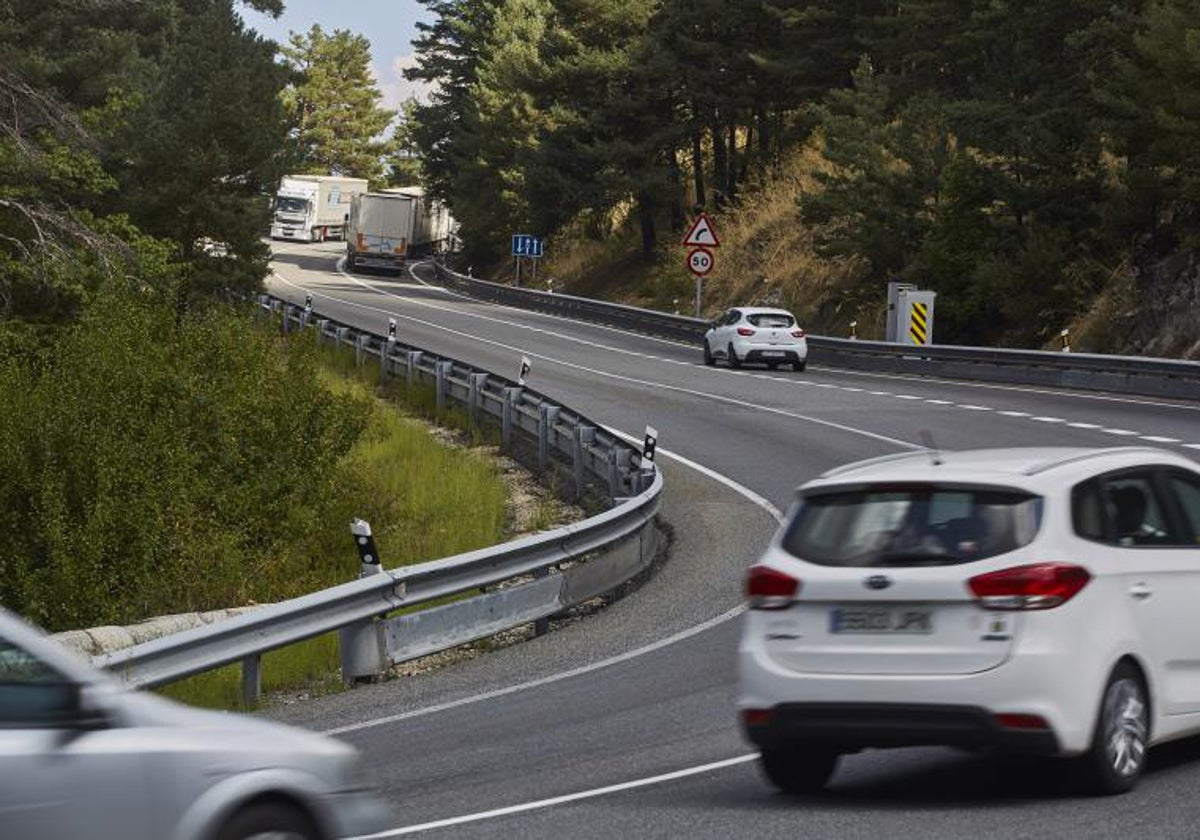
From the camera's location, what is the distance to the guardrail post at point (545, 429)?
88.0 feet

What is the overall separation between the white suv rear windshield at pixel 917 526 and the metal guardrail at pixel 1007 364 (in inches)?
1048

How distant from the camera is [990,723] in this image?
8.97 metres

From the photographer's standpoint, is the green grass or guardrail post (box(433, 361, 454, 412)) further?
guardrail post (box(433, 361, 454, 412))

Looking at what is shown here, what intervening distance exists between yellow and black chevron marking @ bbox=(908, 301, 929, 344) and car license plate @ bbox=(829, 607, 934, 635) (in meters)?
37.4

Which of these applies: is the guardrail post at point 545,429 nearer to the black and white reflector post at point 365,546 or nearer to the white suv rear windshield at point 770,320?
the black and white reflector post at point 365,546

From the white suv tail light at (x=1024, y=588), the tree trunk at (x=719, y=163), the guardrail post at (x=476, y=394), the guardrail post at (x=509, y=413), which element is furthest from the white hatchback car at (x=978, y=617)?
the tree trunk at (x=719, y=163)

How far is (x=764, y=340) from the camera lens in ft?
148

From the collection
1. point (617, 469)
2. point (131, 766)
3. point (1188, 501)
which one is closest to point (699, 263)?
point (617, 469)

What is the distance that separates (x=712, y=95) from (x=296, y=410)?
46854 millimetres

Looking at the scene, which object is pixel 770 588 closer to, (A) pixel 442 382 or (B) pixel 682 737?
(B) pixel 682 737

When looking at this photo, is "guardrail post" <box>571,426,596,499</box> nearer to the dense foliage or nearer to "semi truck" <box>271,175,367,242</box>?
the dense foliage

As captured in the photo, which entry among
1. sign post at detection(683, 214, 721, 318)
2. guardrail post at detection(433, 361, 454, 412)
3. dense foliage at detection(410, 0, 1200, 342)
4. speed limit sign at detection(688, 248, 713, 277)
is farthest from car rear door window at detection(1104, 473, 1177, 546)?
speed limit sign at detection(688, 248, 713, 277)

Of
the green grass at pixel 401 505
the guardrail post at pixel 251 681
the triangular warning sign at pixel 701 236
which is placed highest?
the triangular warning sign at pixel 701 236

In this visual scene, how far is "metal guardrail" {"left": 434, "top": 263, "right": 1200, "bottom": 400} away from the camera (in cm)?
3562
